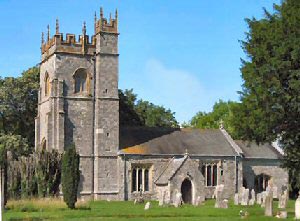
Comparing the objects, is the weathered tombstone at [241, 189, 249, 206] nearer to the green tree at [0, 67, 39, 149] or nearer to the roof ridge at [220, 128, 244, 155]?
the roof ridge at [220, 128, 244, 155]

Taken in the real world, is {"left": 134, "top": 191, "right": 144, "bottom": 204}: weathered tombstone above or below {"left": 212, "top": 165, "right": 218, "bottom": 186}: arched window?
below

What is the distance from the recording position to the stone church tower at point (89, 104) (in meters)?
50.1

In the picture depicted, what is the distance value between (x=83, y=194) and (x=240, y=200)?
12458mm

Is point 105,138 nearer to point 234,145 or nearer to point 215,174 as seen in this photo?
point 215,174

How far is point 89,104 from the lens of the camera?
2014 inches

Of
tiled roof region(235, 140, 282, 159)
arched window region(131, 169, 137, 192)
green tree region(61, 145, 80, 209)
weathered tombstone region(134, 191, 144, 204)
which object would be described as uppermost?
tiled roof region(235, 140, 282, 159)

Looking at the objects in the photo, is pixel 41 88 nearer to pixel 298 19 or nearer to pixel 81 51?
pixel 81 51

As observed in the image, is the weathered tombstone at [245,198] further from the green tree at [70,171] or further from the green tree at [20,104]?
the green tree at [20,104]

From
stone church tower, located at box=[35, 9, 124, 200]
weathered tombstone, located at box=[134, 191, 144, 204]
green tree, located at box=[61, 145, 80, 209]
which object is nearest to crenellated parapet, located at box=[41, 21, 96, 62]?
stone church tower, located at box=[35, 9, 124, 200]

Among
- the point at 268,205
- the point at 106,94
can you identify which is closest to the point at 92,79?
the point at 106,94

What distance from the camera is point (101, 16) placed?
51.8 metres

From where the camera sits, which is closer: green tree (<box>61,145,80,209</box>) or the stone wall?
green tree (<box>61,145,80,209</box>)

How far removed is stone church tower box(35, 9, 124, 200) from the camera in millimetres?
50062

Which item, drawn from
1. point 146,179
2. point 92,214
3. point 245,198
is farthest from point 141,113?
point 92,214
